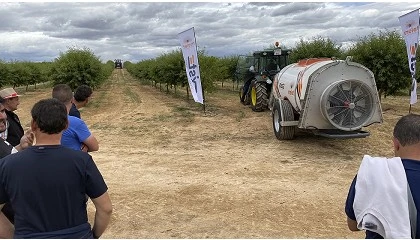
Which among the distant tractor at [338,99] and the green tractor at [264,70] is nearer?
the distant tractor at [338,99]

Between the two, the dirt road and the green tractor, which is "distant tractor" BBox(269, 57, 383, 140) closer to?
the dirt road

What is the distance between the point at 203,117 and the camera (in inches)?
520

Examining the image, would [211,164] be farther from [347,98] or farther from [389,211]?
[389,211]

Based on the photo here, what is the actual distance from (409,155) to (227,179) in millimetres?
4511

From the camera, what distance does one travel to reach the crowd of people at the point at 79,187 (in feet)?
6.15

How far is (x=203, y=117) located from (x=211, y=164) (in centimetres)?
594

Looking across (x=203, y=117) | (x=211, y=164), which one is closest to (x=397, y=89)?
(x=203, y=117)

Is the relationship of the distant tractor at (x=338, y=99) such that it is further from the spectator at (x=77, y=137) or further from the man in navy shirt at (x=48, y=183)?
the man in navy shirt at (x=48, y=183)

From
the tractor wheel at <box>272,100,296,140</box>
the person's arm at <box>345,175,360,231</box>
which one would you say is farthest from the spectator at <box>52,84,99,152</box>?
the tractor wheel at <box>272,100,296,140</box>

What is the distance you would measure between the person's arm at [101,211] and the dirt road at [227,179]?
2074 mm

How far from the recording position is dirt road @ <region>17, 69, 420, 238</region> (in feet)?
15.2

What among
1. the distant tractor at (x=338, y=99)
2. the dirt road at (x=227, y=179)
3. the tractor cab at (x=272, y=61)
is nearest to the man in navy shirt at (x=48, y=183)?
the dirt road at (x=227, y=179)

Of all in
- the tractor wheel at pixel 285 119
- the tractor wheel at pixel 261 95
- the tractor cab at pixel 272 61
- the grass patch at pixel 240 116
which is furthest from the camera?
the tractor cab at pixel 272 61

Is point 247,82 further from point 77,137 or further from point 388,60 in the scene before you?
point 77,137
